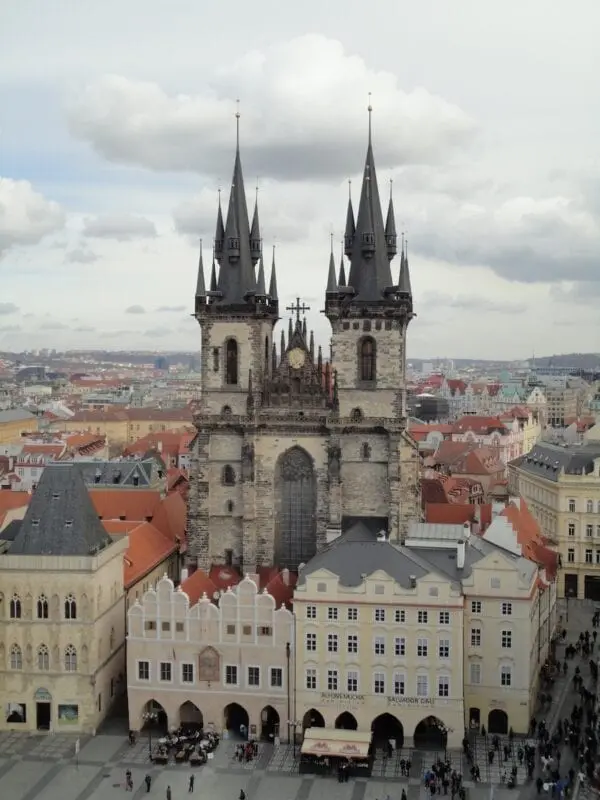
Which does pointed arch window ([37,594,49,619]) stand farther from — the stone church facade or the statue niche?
the statue niche

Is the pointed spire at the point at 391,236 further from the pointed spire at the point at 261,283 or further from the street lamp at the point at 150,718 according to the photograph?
the street lamp at the point at 150,718

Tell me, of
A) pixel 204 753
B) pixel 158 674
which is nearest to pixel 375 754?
pixel 204 753

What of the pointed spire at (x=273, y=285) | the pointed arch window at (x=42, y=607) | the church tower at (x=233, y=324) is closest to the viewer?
the pointed arch window at (x=42, y=607)

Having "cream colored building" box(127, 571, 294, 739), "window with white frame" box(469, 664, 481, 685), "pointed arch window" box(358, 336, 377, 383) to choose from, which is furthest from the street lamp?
"pointed arch window" box(358, 336, 377, 383)

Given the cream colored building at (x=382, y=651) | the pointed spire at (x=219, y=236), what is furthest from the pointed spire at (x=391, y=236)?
the cream colored building at (x=382, y=651)

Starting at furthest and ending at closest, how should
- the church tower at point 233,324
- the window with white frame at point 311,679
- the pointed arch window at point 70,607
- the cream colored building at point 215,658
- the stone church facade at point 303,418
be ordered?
1. the church tower at point 233,324
2. the stone church facade at point 303,418
3. the pointed arch window at point 70,607
4. the cream colored building at point 215,658
5. the window with white frame at point 311,679
